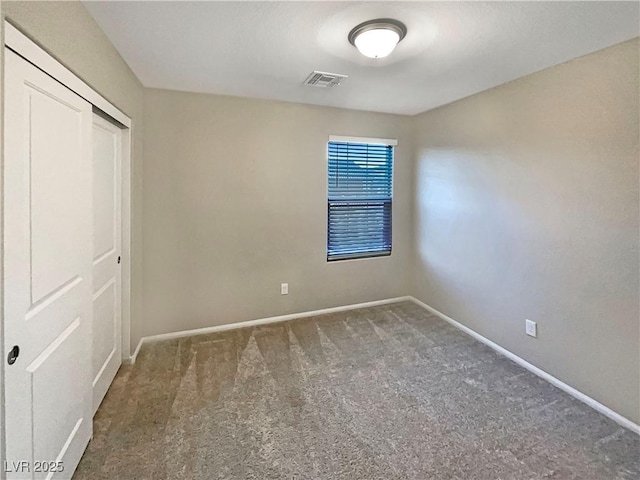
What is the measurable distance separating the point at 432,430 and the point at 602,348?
1.36 metres

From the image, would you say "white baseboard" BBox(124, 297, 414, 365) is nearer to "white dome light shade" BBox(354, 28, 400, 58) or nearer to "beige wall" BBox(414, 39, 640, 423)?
"beige wall" BBox(414, 39, 640, 423)

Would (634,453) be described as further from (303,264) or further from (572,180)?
(303,264)

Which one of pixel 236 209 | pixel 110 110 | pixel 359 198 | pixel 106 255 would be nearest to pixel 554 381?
pixel 359 198

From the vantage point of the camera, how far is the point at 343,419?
210 centimetres

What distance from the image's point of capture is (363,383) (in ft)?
8.27

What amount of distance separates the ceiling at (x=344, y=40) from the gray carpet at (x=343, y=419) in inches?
96.4

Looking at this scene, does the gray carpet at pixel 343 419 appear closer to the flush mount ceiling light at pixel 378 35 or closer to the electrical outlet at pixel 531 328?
the electrical outlet at pixel 531 328

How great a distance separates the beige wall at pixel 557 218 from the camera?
82.7 inches

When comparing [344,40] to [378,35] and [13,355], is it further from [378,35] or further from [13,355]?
[13,355]

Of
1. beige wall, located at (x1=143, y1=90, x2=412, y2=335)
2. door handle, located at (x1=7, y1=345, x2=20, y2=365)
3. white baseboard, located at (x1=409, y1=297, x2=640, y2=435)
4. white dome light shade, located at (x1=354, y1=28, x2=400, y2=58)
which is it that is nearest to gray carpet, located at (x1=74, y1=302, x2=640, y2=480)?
white baseboard, located at (x1=409, y1=297, x2=640, y2=435)

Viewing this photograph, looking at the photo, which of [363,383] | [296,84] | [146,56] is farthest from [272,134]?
[363,383]

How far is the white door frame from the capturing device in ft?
3.86

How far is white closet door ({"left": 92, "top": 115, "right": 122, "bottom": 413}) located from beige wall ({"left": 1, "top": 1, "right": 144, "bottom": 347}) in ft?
0.76

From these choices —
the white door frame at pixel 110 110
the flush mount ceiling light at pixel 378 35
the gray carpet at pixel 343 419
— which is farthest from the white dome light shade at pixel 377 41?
the gray carpet at pixel 343 419
